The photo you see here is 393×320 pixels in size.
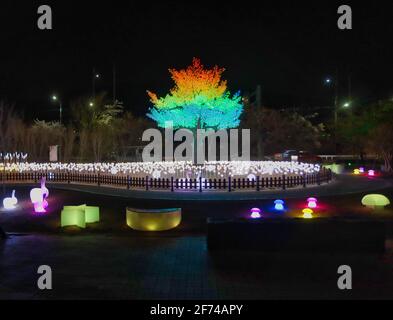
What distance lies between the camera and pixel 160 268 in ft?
25.3

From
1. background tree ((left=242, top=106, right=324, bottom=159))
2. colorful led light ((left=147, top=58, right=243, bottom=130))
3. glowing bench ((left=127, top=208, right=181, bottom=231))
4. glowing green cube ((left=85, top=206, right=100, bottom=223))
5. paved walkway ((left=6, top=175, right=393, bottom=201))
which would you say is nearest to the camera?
glowing bench ((left=127, top=208, right=181, bottom=231))

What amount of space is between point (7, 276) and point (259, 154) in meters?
39.5

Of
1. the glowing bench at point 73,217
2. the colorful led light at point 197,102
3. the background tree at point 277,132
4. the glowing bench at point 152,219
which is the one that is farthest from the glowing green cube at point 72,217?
the background tree at point 277,132

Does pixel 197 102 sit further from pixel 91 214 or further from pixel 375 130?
pixel 91 214

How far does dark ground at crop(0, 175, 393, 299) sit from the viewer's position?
6449 mm

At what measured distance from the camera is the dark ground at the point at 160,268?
21.2 ft

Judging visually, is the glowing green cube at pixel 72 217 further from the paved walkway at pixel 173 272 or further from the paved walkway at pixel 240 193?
the paved walkway at pixel 240 193

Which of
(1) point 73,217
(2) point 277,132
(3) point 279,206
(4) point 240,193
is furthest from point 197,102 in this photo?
(2) point 277,132

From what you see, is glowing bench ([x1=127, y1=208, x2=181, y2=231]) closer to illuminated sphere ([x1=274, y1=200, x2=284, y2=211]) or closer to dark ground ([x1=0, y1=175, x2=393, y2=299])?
dark ground ([x1=0, y1=175, x2=393, y2=299])

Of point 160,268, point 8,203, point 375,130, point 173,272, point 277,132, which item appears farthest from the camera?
point 277,132

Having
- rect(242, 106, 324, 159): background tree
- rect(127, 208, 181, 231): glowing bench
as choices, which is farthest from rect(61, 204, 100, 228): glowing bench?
rect(242, 106, 324, 159): background tree

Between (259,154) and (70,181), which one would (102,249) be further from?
(259,154)
